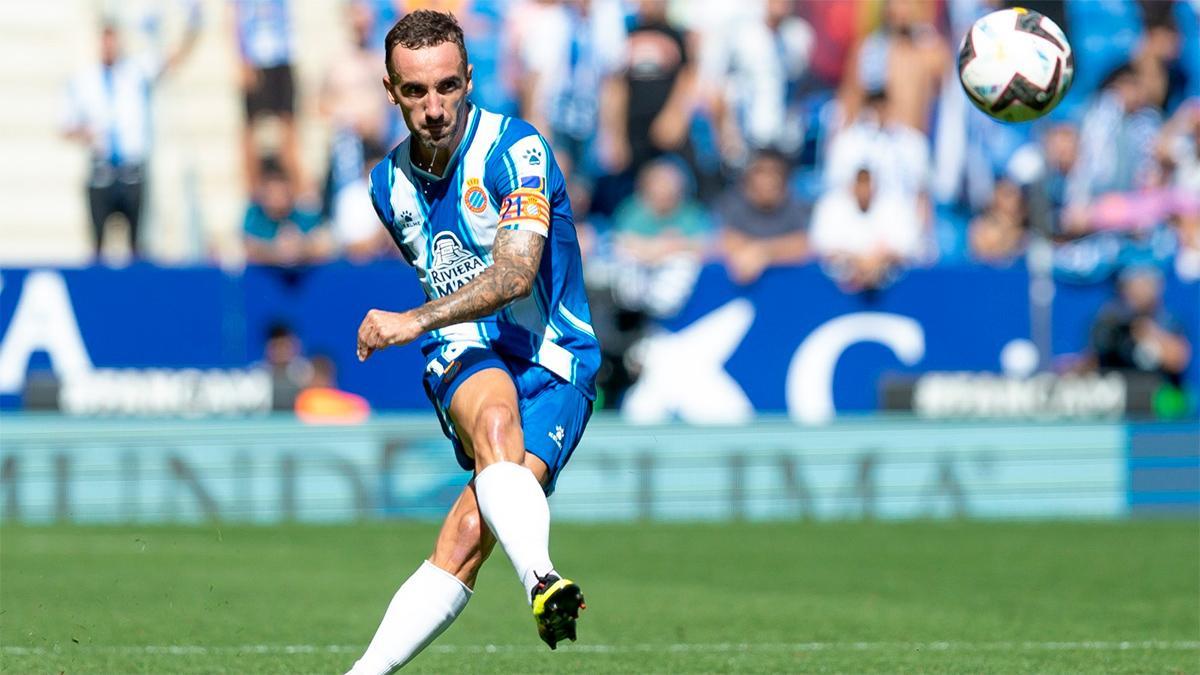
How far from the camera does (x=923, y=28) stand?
1739 cm

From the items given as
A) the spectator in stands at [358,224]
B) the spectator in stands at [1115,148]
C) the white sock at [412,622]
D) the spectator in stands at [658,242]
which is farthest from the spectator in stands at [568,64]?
the white sock at [412,622]

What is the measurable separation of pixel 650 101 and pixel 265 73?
11.5ft

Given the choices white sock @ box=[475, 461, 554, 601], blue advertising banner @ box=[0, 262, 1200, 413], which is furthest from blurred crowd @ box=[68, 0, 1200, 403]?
white sock @ box=[475, 461, 554, 601]

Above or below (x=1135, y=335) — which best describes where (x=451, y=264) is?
above

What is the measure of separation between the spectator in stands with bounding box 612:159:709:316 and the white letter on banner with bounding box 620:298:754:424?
0.29 m

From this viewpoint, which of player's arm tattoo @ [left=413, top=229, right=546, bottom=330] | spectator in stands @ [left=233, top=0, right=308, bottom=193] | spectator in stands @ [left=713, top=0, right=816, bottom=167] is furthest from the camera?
spectator in stands @ [left=233, top=0, right=308, bottom=193]

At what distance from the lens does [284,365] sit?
1531 centimetres

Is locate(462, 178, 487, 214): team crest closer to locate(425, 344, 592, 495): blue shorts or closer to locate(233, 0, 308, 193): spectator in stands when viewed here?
locate(425, 344, 592, 495): blue shorts

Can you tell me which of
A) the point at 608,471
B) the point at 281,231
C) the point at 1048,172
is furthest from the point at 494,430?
the point at 1048,172

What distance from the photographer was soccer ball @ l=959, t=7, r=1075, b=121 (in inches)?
292

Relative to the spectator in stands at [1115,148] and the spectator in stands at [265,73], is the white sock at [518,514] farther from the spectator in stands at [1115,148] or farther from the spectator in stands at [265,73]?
the spectator in stands at [265,73]

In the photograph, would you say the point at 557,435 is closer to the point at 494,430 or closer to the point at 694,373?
the point at 494,430

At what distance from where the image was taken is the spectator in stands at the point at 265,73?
56.9 ft

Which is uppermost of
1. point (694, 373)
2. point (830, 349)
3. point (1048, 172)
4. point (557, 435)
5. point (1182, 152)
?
point (1182, 152)
